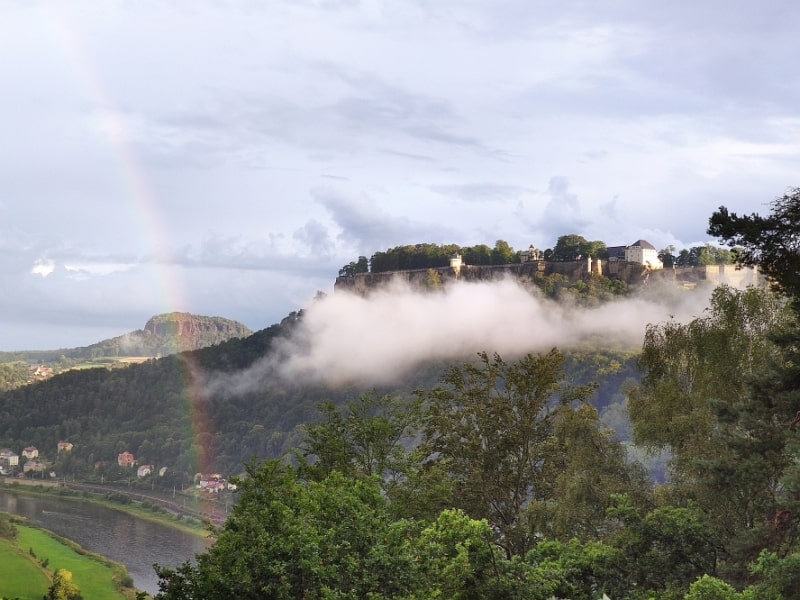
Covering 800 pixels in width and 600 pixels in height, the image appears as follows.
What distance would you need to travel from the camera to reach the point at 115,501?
412 feet

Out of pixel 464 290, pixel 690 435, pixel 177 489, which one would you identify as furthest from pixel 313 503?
pixel 177 489

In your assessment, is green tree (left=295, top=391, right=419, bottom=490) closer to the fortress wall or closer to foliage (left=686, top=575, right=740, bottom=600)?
foliage (left=686, top=575, right=740, bottom=600)

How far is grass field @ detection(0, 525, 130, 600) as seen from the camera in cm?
6694

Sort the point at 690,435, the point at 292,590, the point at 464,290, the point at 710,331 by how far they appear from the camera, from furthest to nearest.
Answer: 1. the point at 464,290
2. the point at 710,331
3. the point at 690,435
4. the point at 292,590

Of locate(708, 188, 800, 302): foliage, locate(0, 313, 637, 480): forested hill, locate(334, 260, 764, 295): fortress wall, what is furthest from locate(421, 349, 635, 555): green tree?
locate(0, 313, 637, 480): forested hill

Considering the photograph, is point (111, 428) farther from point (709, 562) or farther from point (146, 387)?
point (709, 562)

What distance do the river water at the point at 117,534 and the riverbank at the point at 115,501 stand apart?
1.55 meters

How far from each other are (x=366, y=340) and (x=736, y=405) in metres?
128

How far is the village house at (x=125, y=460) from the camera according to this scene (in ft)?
503

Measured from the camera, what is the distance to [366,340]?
146375mm

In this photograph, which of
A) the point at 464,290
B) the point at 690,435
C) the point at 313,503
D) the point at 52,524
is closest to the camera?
the point at 313,503

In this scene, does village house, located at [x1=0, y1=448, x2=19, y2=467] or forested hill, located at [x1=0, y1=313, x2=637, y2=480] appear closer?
forested hill, located at [x1=0, y1=313, x2=637, y2=480]

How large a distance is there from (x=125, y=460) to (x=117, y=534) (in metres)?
57.0

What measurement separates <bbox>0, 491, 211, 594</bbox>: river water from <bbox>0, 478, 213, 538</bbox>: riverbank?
1.55 meters
